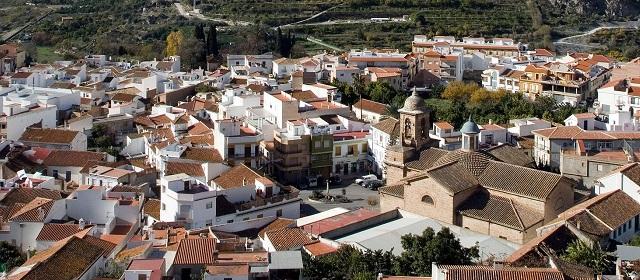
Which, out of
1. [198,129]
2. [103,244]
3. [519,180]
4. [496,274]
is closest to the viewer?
[496,274]

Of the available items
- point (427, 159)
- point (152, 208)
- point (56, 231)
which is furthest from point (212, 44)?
point (56, 231)

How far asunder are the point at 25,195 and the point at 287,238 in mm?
7706

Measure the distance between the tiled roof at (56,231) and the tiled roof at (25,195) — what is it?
6.66 feet

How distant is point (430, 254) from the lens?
19031 mm

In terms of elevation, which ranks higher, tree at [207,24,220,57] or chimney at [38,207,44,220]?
tree at [207,24,220,57]

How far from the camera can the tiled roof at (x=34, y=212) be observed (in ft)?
72.4

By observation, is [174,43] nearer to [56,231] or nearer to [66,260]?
[56,231]

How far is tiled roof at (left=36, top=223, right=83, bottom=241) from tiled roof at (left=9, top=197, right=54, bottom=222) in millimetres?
386

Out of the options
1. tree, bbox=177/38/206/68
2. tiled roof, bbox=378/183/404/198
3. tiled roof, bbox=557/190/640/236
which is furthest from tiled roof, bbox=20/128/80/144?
tree, bbox=177/38/206/68

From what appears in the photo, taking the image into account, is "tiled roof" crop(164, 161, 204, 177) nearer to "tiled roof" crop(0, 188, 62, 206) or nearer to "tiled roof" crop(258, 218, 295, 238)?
"tiled roof" crop(0, 188, 62, 206)

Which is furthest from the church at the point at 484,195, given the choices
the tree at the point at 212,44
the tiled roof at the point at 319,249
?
the tree at the point at 212,44

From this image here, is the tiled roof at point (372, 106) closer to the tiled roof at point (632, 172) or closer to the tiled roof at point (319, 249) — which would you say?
the tiled roof at point (632, 172)

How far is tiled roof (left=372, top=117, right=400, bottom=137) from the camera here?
105ft

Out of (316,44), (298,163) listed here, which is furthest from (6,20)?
(298,163)
